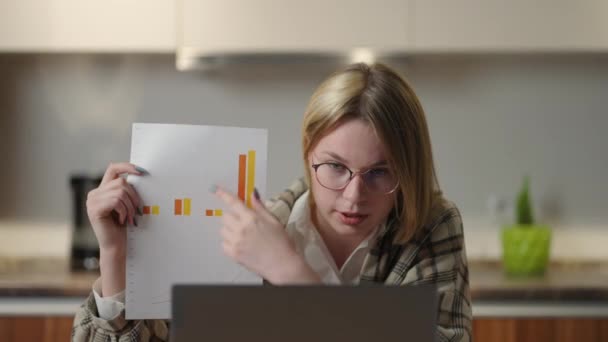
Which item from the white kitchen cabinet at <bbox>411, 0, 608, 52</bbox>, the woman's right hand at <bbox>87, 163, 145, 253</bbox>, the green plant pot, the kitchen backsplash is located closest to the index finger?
the woman's right hand at <bbox>87, 163, 145, 253</bbox>

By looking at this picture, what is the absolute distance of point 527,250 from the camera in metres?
2.61

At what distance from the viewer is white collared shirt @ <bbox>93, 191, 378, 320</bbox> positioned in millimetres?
1357

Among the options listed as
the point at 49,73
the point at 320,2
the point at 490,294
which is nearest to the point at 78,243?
the point at 49,73

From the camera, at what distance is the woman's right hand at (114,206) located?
3.70 feet

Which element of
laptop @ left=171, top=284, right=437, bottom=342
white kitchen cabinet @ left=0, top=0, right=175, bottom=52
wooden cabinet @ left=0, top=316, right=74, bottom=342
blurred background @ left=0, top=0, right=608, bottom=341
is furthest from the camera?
blurred background @ left=0, top=0, right=608, bottom=341

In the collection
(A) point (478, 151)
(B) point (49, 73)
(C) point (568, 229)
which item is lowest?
(C) point (568, 229)

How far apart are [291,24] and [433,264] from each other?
1.35 m

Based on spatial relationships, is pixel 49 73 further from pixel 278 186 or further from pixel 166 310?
pixel 166 310

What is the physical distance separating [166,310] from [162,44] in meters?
1.48

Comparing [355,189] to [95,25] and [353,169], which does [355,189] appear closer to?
[353,169]

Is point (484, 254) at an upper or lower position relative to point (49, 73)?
lower

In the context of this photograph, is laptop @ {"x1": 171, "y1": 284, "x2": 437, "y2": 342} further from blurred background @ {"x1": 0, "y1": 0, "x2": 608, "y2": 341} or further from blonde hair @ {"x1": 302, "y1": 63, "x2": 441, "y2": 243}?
blurred background @ {"x1": 0, "y1": 0, "x2": 608, "y2": 341}

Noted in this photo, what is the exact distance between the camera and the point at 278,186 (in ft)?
9.37

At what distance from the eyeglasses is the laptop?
428mm
